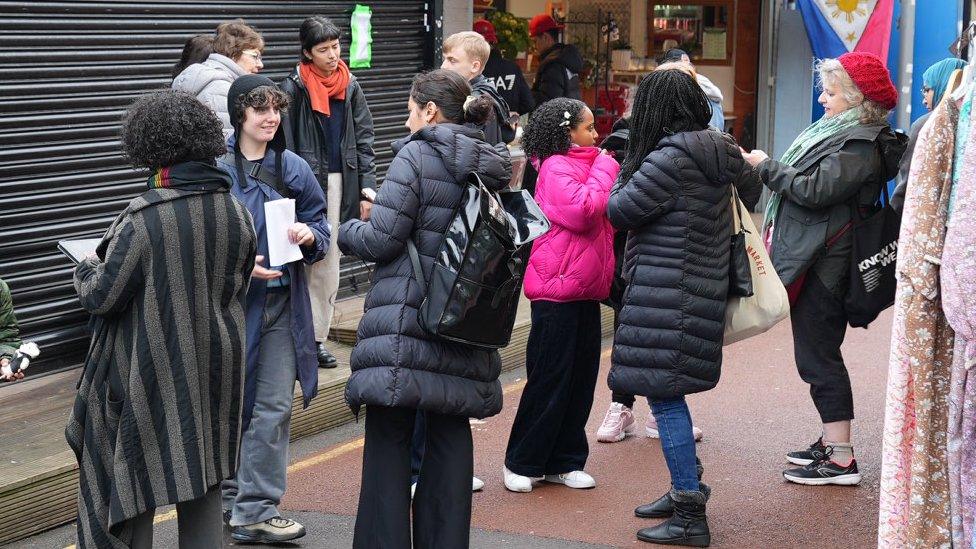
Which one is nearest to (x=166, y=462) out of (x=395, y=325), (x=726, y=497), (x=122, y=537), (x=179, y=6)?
(x=122, y=537)

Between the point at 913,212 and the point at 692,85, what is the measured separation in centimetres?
144

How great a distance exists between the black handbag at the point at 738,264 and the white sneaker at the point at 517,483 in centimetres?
136

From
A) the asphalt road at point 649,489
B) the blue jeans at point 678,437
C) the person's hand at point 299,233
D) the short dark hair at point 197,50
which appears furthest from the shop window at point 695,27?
the person's hand at point 299,233

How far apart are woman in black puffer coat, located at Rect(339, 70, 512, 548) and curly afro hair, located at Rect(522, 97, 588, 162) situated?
102 cm

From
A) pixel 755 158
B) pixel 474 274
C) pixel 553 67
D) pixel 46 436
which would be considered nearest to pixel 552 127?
pixel 755 158

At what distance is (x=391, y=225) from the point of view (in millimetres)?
4488

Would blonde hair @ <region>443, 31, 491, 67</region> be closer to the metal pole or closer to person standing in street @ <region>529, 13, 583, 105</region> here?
person standing in street @ <region>529, 13, 583, 105</region>

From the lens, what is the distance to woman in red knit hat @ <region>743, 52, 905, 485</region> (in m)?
5.82

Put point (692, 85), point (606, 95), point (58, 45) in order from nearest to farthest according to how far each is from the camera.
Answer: point (692, 85)
point (58, 45)
point (606, 95)

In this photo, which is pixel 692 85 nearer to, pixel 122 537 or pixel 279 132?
pixel 279 132

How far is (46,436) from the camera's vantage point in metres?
6.14

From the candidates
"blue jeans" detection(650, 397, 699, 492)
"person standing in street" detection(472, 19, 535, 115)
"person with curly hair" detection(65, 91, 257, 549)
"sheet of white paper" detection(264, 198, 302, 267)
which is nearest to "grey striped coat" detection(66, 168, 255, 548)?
"person with curly hair" detection(65, 91, 257, 549)

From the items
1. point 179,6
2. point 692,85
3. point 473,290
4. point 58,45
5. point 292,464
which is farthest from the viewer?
point 179,6

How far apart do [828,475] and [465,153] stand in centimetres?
270
